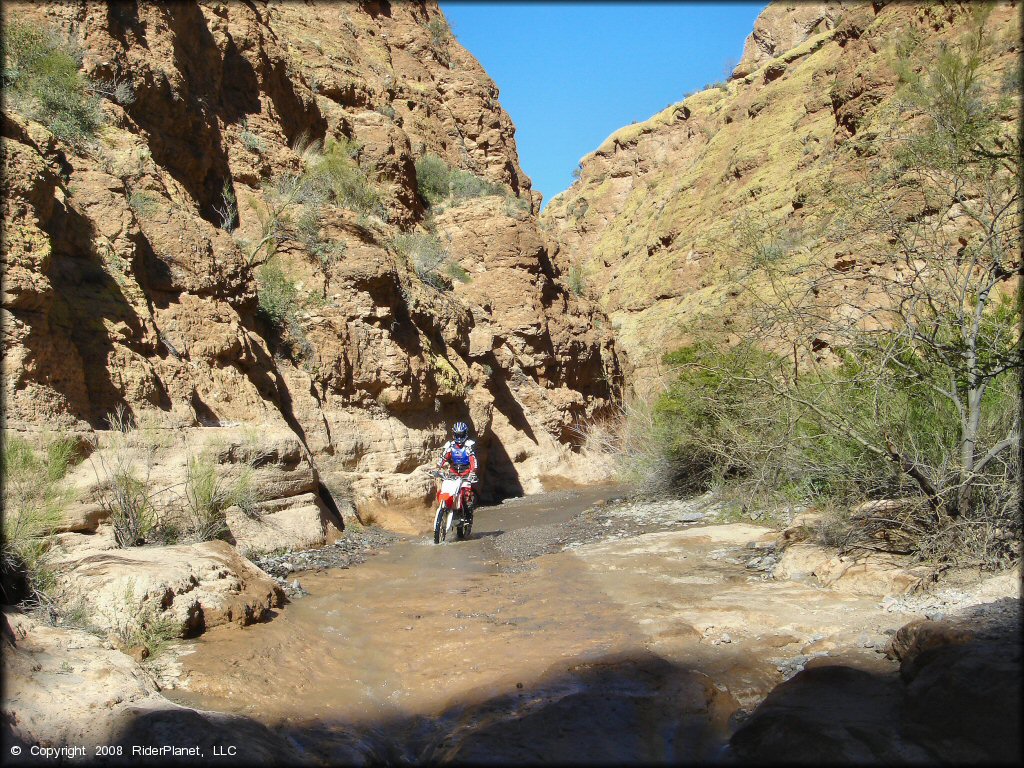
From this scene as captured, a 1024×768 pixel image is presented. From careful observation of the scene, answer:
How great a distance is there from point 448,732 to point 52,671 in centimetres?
216

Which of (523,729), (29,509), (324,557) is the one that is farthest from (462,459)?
(523,729)

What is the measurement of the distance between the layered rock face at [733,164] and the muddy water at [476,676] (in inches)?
138

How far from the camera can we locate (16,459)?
5.86 meters

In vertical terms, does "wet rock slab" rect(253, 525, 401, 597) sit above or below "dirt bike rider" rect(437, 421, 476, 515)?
below

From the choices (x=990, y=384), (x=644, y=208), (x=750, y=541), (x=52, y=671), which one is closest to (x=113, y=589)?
(x=52, y=671)

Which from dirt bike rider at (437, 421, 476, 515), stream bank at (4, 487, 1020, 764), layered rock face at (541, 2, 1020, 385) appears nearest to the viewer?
stream bank at (4, 487, 1020, 764)

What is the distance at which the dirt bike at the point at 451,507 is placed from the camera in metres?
10.6

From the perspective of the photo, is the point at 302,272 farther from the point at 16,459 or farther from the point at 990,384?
the point at 990,384

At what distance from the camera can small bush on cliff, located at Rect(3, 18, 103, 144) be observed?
993 centimetres

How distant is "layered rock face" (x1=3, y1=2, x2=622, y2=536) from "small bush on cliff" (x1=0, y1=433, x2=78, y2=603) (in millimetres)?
748

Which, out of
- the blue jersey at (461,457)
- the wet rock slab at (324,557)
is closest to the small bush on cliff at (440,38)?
the blue jersey at (461,457)

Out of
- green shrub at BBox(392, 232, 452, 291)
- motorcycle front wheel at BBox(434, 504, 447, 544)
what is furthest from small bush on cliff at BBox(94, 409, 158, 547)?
green shrub at BBox(392, 232, 452, 291)

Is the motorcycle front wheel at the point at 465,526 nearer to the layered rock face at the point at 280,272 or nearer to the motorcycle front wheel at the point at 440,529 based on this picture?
the motorcycle front wheel at the point at 440,529

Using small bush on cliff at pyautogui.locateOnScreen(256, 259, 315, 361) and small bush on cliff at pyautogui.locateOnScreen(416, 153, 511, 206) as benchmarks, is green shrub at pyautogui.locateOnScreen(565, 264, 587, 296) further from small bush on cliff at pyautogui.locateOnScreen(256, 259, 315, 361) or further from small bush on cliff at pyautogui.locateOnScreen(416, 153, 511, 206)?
small bush on cliff at pyautogui.locateOnScreen(256, 259, 315, 361)
